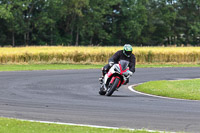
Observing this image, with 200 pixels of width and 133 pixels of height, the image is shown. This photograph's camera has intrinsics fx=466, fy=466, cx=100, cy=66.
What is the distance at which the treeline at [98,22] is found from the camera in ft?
262

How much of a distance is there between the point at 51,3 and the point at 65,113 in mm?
71369

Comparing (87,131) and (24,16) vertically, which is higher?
(24,16)

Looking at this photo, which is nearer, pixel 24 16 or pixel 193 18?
pixel 24 16

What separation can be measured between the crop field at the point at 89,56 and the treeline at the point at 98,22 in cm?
3239

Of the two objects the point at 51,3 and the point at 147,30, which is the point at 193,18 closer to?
the point at 147,30

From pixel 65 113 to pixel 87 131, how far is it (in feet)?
8.73

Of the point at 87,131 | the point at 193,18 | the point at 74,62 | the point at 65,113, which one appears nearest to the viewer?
the point at 87,131

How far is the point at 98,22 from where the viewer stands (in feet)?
295

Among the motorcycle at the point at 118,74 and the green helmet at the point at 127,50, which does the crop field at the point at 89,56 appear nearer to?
the motorcycle at the point at 118,74

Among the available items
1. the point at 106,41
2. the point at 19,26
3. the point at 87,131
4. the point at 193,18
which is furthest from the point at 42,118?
the point at 193,18

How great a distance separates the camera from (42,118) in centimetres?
1077

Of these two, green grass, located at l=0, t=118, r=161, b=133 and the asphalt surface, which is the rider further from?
green grass, located at l=0, t=118, r=161, b=133

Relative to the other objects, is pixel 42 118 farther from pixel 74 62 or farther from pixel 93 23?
pixel 93 23

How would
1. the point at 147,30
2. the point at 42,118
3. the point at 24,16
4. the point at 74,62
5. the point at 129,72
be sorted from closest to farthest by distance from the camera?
the point at 42,118, the point at 129,72, the point at 74,62, the point at 24,16, the point at 147,30
